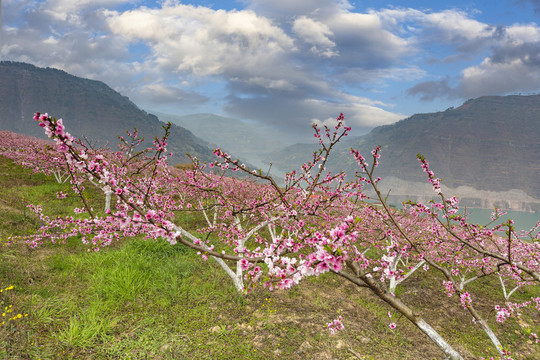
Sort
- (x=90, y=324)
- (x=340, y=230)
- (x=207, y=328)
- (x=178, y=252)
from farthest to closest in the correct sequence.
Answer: (x=178, y=252), (x=207, y=328), (x=90, y=324), (x=340, y=230)

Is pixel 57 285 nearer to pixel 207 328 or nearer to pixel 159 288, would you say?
pixel 159 288

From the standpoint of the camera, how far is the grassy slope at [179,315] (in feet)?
19.1

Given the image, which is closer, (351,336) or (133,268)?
(351,336)

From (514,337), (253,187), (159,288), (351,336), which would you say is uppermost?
(253,187)

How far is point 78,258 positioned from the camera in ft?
29.8

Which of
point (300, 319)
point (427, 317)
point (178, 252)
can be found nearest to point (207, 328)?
point (300, 319)

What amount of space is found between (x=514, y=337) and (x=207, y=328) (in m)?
11.1

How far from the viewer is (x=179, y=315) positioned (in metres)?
7.04

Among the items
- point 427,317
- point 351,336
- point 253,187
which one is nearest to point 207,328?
point 351,336

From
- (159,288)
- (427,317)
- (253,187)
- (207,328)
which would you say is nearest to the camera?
(207,328)

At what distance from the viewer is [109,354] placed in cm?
552

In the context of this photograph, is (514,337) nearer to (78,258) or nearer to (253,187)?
(253,187)

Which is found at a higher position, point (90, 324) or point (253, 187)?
point (253, 187)

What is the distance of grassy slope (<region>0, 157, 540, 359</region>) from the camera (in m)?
5.81
